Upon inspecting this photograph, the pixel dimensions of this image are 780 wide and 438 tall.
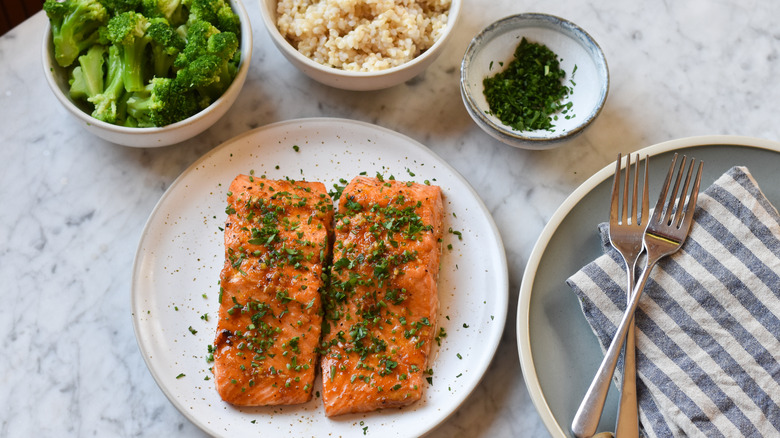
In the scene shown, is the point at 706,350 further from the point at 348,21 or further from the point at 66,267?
the point at 66,267

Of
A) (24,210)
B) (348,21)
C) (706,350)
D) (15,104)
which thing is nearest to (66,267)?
(24,210)

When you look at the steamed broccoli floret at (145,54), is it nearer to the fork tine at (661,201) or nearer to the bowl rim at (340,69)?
the bowl rim at (340,69)

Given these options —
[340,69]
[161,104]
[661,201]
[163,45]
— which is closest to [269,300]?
[161,104]

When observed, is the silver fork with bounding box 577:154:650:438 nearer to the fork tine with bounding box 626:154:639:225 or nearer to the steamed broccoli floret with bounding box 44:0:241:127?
the fork tine with bounding box 626:154:639:225

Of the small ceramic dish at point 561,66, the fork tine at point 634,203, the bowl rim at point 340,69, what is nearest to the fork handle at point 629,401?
the fork tine at point 634,203

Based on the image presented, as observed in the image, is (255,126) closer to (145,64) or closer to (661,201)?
(145,64)

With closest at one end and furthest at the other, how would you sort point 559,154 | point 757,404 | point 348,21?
point 757,404 < point 348,21 < point 559,154
